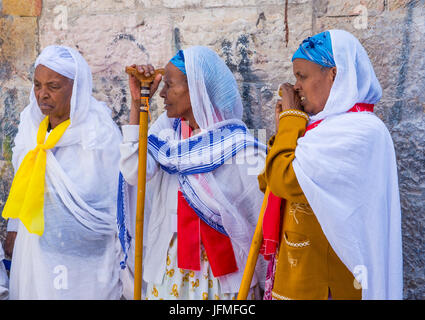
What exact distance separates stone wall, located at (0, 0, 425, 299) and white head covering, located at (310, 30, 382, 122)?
37.6 inches

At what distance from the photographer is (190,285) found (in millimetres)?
3150

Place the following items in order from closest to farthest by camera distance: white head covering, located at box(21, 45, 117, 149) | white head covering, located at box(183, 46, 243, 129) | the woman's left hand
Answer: the woman's left hand → white head covering, located at box(183, 46, 243, 129) → white head covering, located at box(21, 45, 117, 149)

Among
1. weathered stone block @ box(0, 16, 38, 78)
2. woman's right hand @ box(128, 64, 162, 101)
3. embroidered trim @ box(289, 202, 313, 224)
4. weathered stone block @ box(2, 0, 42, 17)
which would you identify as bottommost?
embroidered trim @ box(289, 202, 313, 224)

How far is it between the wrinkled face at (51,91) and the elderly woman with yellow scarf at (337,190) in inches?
67.6

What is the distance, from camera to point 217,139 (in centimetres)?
324

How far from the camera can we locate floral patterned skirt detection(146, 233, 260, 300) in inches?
123

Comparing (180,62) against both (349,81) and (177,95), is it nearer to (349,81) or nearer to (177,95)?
(177,95)

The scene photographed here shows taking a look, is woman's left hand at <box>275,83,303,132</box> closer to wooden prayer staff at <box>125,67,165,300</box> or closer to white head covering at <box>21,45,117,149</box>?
wooden prayer staff at <box>125,67,165,300</box>

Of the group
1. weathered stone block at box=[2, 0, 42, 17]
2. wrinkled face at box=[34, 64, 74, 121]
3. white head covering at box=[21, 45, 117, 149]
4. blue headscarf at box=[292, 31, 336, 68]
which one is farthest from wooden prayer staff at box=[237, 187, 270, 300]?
weathered stone block at box=[2, 0, 42, 17]

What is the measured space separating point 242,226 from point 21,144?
1739mm

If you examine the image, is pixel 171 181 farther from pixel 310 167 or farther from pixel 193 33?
pixel 193 33

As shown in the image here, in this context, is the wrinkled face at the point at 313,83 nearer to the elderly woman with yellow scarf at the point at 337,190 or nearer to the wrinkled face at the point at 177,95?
the elderly woman with yellow scarf at the point at 337,190
